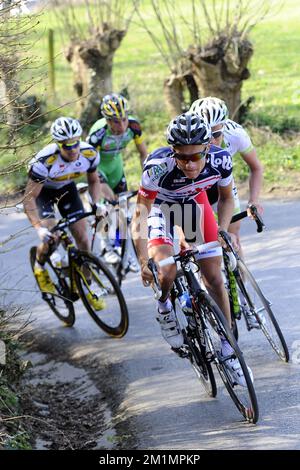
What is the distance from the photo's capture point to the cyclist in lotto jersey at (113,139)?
9984 millimetres

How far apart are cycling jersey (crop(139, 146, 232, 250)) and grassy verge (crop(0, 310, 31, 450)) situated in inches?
54.1

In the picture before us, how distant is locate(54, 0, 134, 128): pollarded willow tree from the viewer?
17.4m

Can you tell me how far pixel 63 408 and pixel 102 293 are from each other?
141 centimetres

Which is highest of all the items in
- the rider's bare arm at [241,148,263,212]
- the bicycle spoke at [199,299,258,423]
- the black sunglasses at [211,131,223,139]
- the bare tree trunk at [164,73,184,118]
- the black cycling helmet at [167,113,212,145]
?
the black cycling helmet at [167,113,212,145]

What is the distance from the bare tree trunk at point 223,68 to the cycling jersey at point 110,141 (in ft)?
15.3

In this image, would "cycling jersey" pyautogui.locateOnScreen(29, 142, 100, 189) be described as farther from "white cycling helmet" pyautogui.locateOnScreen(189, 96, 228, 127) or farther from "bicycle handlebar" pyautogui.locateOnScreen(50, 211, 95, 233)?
"white cycling helmet" pyautogui.locateOnScreen(189, 96, 228, 127)

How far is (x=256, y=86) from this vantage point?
1953 cm

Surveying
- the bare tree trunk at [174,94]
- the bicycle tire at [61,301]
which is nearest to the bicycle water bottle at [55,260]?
the bicycle tire at [61,301]

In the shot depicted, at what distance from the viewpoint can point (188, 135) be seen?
241 inches

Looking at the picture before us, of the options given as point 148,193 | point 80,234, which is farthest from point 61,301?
point 148,193

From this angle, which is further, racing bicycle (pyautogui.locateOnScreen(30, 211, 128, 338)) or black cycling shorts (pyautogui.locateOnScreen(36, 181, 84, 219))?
black cycling shorts (pyautogui.locateOnScreen(36, 181, 84, 219))

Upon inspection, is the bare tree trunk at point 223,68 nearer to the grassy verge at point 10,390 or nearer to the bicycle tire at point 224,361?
the grassy verge at point 10,390

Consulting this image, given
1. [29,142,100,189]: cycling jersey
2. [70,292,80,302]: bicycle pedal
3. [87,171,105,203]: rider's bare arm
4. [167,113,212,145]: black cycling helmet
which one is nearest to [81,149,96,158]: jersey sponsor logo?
[29,142,100,189]: cycling jersey
